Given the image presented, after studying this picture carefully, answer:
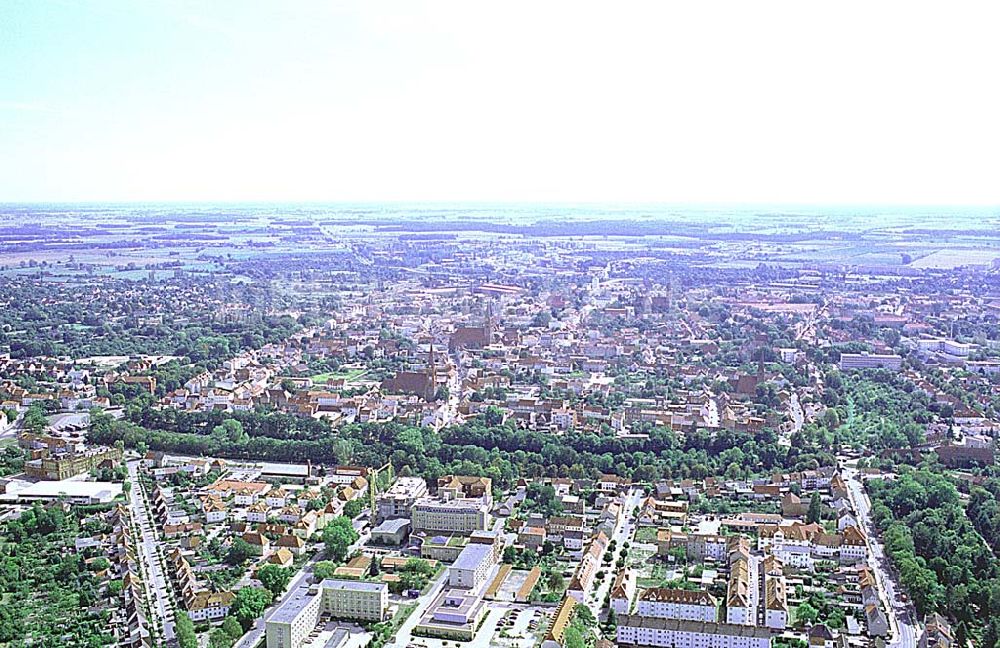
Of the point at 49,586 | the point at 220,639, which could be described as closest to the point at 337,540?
the point at 220,639

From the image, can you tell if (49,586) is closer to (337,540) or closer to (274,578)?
(274,578)

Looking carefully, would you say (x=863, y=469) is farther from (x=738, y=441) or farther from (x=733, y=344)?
(x=733, y=344)

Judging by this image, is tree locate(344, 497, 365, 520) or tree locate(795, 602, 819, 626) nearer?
tree locate(795, 602, 819, 626)

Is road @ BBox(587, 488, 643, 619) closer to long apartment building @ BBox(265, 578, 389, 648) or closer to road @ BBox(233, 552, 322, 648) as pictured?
long apartment building @ BBox(265, 578, 389, 648)

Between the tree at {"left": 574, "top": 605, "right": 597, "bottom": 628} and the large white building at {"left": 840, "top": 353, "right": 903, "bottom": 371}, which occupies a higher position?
the tree at {"left": 574, "top": 605, "right": 597, "bottom": 628}

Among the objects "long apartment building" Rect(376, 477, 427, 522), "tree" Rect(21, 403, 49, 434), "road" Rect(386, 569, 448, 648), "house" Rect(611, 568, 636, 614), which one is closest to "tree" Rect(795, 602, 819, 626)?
"house" Rect(611, 568, 636, 614)

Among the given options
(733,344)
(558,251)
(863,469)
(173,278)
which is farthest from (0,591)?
(558,251)

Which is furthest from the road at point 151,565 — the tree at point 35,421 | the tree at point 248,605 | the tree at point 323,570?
the tree at point 35,421
